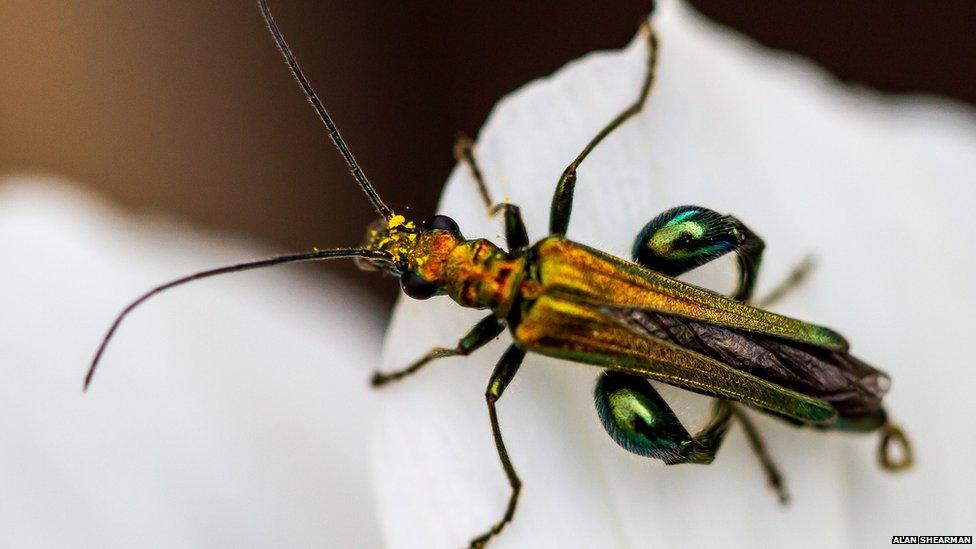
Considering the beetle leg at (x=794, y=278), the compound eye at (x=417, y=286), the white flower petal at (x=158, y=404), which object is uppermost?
the beetle leg at (x=794, y=278)

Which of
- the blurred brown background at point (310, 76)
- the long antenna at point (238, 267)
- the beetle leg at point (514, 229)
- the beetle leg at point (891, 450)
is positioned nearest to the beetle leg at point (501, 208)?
the beetle leg at point (514, 229)

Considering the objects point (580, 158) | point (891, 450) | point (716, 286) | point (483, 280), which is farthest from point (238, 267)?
point (891, 450)

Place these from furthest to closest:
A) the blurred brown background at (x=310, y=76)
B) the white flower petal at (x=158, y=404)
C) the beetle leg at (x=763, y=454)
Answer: the blurred brown background at (x=310, y=76)
the white flower petal at (x=158, y=404)
the beetle leg at (x=763, y=454)

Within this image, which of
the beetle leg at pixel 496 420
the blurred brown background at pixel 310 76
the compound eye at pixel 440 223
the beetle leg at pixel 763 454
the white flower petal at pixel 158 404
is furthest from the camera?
the blurred brown background at pixel 310 76

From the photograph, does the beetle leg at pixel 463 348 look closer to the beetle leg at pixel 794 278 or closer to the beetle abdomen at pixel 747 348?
the beetle abdomen at pixel 747 348

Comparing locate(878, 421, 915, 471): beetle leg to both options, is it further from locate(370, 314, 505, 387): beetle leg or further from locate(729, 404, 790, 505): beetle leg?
locate(370, 314, 505, 387): beetle leg

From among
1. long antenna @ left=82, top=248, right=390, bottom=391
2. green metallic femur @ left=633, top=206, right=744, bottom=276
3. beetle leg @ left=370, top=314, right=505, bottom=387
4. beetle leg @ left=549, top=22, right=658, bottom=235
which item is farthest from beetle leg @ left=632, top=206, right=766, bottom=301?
long antenna @ left=82, top=248, right=390, bottom=391

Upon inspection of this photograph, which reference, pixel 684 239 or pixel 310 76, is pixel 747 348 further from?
pixel 310 76

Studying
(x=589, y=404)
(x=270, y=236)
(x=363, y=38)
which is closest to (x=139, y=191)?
(x=270, y=236)
